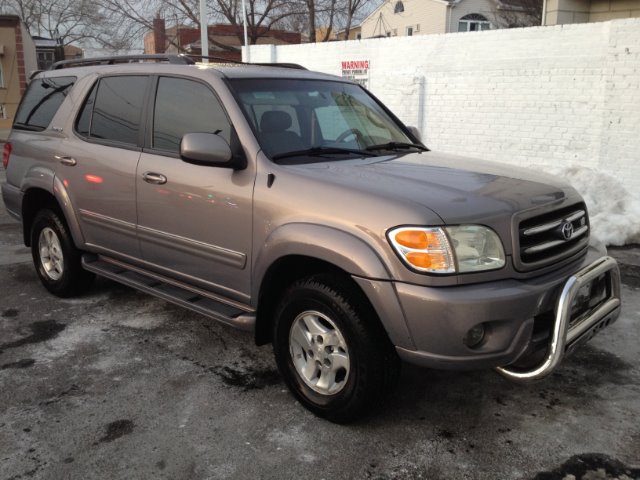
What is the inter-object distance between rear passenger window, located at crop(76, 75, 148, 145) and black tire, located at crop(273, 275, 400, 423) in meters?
1.87

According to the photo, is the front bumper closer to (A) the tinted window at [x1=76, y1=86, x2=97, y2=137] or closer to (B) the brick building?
(A) the tinted window at [x1=76, y1=86, x2=97, y2=137]

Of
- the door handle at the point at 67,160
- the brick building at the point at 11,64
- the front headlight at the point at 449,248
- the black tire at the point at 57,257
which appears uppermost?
the brick building at the point at 11,64

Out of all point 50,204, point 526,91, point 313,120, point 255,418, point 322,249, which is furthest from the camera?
point 526,91

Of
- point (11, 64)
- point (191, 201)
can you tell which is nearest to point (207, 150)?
point (191, 201)

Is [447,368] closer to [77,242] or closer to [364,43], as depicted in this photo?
[77,242]

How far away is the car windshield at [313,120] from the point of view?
3651mm

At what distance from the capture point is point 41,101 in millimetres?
5352

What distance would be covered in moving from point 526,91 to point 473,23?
70.3ft

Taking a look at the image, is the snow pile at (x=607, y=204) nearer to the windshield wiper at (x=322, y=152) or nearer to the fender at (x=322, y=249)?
the windshield wiper at (x=322, y=152)

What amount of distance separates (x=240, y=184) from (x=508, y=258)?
1529 millimetres

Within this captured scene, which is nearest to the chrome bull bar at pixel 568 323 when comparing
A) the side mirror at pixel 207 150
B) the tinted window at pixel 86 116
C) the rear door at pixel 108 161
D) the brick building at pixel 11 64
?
the side mirror at pixel 207 150

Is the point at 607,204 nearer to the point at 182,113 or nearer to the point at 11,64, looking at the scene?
the point at 182,113

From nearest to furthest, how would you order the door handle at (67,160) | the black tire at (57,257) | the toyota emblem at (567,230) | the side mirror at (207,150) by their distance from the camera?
the toyota emblem at (567,230) < the side mirror at (207,150) < the door handle at (67,160) < the black tire at (57,257)

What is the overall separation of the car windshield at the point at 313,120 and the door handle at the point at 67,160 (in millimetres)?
1668
